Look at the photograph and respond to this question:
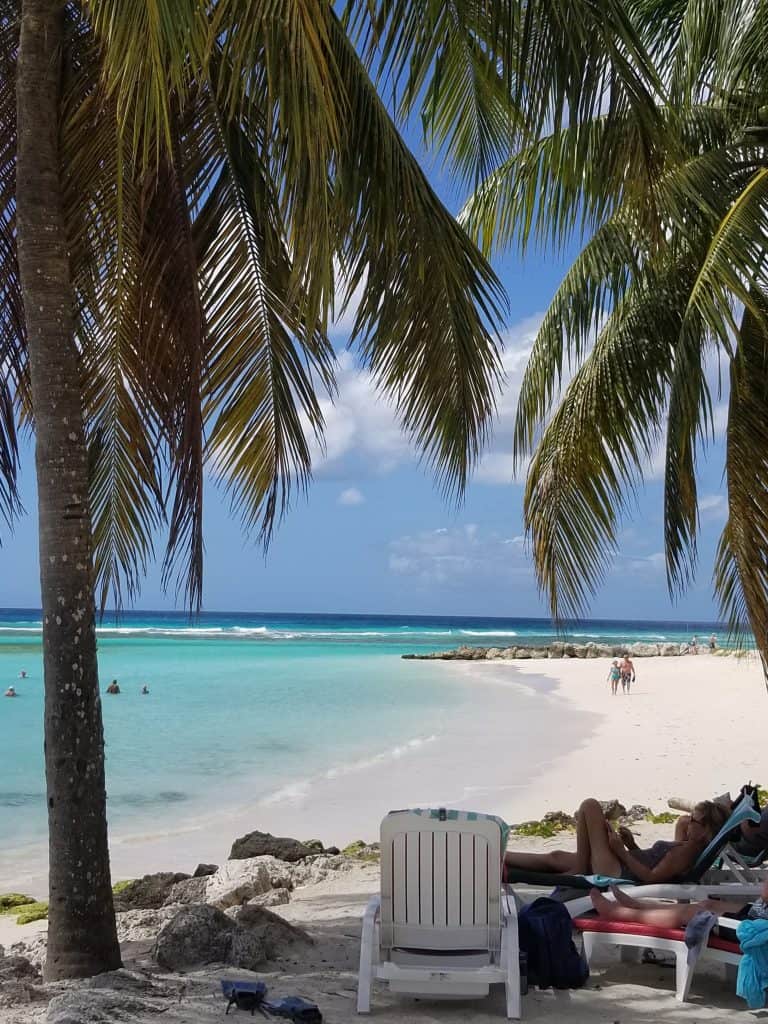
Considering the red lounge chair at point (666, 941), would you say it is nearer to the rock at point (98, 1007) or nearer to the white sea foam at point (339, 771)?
the rock at point (98, 1007)

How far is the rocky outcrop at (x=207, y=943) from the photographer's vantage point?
180 inches

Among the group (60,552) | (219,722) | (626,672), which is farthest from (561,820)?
(626,672)

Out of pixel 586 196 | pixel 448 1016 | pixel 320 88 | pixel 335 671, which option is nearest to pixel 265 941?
pixel 448 1016

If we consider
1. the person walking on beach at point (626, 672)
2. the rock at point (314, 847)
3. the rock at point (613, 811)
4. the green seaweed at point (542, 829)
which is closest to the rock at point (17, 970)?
the rock at point (314, 847)

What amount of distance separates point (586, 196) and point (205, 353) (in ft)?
7.70

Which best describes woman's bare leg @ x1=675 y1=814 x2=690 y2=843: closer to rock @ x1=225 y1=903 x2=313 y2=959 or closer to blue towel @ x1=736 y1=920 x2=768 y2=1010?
blue towel @ x1=736 y1=920 x2=768 y2=1010

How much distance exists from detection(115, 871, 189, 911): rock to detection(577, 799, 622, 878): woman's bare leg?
279 cm

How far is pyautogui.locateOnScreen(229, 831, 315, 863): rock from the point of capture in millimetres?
7756

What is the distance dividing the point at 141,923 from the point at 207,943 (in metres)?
1.19

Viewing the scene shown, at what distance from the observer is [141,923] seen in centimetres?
563

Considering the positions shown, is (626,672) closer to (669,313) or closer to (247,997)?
(669,313)

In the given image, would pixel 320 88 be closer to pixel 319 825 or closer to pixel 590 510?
pixel 590 510

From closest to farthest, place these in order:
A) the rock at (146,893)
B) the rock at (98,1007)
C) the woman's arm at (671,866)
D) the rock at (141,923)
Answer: the rock at (98,1007), the woman's arm at (671,866), the rock at (141,923), the rock at (146,893)

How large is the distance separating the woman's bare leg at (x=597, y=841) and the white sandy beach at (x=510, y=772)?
469 cm
